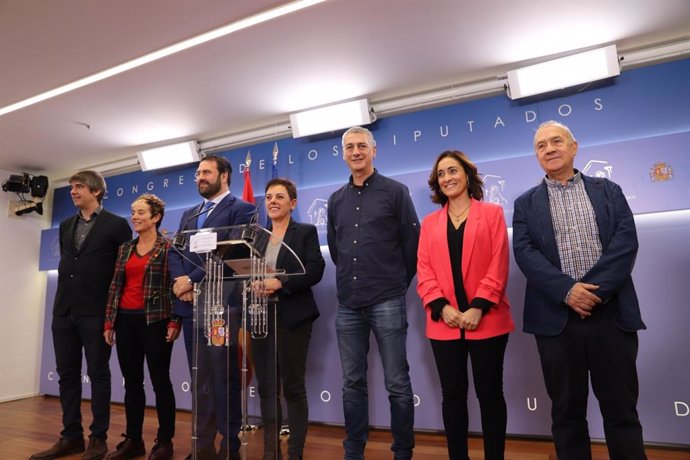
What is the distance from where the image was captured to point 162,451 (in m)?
2.36

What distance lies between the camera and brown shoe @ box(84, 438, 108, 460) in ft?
7.80

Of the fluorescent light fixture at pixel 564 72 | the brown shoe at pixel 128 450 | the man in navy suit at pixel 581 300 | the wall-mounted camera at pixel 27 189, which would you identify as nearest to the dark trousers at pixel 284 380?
the man in navy suit at pixel 581 300

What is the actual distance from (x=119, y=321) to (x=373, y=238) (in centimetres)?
159

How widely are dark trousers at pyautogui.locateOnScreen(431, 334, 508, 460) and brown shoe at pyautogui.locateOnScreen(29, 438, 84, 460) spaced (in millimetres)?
2189

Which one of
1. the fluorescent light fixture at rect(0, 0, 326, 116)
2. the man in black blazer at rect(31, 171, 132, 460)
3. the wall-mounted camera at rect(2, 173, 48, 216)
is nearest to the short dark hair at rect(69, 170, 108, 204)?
the man in black blazer at rect(31, 171, 132, 460)

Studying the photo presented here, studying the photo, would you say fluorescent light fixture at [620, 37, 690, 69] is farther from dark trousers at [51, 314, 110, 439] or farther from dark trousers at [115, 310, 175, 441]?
dark trousers at [51, 314, 110, 439]

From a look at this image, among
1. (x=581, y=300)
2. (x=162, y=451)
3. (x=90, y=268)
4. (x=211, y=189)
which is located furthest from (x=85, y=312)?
(x=581, y=300)

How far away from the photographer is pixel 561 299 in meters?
1.63

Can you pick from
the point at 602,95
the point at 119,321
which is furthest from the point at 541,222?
the point at 119,321

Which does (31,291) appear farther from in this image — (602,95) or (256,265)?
(602,95)

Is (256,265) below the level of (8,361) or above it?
above

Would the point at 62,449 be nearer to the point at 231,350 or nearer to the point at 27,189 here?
the point at 231,350

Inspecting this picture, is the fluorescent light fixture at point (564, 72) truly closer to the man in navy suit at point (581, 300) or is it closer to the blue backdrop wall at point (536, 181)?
the blue backdrop wall at point (536, 181)

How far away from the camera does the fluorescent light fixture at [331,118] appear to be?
3.26m
